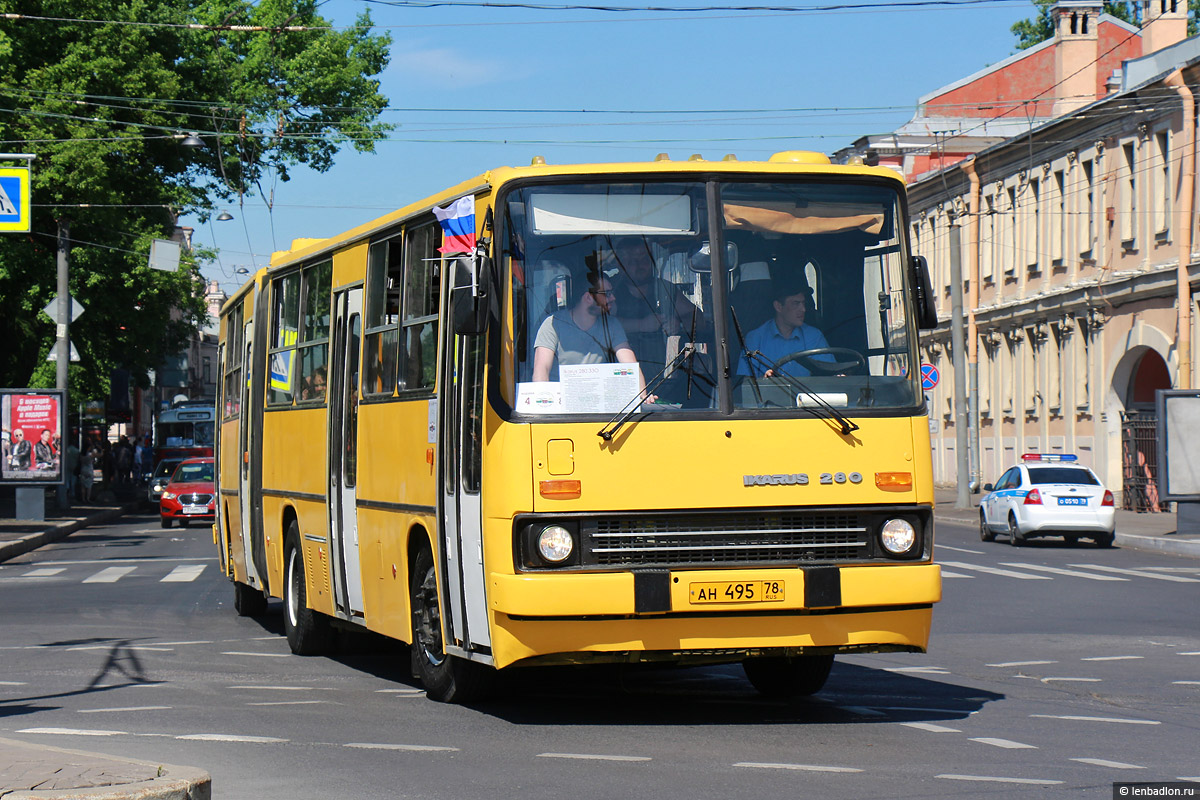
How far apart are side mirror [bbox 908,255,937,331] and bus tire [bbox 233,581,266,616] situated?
31.1 ft

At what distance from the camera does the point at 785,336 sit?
9.65 m

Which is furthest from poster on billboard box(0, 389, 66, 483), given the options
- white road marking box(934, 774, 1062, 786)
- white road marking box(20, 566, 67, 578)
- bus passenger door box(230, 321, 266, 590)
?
white road marking box(934, 774, 1062, 786)

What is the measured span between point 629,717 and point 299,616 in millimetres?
4545

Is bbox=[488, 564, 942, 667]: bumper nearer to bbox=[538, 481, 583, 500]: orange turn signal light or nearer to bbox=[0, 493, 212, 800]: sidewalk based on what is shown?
bbox=[538, 481, 583, 500]: orange turn signal light

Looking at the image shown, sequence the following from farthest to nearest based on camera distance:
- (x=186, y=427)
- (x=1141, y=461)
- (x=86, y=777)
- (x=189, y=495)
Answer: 1. (x=186, y=427)
2. (x=1141, y=461)
3. (x=189, y=495)
4. (x=86, y=777)

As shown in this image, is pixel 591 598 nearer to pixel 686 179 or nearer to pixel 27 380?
pixel 686 179

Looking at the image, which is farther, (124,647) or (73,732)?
(124,647)

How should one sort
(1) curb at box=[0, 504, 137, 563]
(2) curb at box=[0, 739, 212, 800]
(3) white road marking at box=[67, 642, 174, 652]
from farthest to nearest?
(1) curb at box=[0, 504, 137, 563]
(3) white road marking at box=[67, 642, 174, 652]
(2) curb at box=[0, 739, 212, 800]

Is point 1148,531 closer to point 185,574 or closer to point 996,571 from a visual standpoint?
point 996,571

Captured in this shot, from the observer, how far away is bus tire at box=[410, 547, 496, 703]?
10.6 metres

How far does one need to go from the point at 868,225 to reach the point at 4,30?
111ft

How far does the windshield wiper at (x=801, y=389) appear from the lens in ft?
31.4

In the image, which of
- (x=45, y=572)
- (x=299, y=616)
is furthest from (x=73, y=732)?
(x=45, y=572)

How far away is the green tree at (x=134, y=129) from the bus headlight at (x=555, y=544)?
96.4ft
